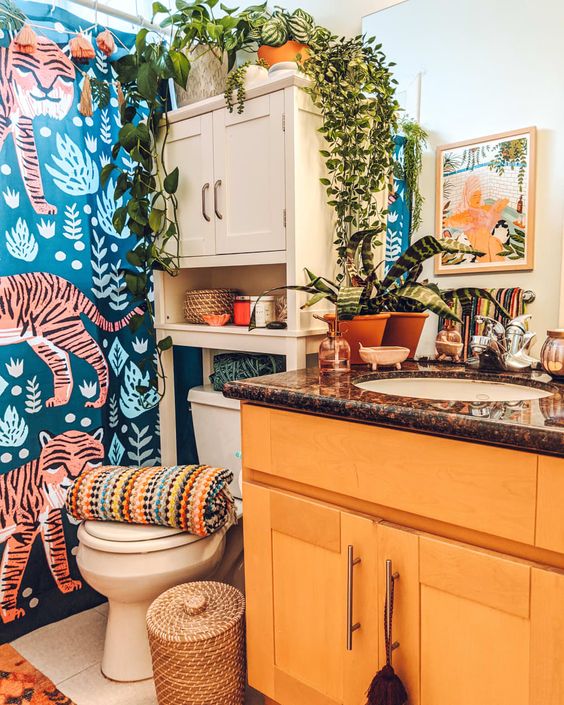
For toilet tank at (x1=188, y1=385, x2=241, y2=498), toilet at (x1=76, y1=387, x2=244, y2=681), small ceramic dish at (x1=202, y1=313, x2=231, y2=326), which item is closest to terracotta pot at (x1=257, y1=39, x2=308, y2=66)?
small ceramic dish at (x1=202, y1=313, x2=231, y2=326)

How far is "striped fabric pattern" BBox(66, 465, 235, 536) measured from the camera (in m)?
1.60

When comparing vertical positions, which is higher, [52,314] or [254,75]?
[254,75]

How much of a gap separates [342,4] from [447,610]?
173 cm

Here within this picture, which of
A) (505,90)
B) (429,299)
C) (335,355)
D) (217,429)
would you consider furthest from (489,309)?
(217,429)

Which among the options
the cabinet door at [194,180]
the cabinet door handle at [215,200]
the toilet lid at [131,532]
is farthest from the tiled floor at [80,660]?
the cabinet door handle at [215,200]

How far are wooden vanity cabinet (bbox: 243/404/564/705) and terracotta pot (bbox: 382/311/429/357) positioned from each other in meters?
A: 0.49

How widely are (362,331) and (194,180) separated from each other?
2.68 feet

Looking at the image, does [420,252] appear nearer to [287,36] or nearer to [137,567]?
[287,36]

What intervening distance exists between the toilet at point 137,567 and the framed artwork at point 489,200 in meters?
1.03

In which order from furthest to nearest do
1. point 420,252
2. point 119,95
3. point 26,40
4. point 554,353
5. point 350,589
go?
point 119,95 < point 26,40 < point 420,252 < point 554,353 < point 350,589

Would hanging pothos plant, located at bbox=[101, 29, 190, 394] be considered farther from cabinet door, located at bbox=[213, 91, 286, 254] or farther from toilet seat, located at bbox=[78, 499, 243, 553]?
toilet seat, located at bbox=[78, 499, 243, 553]

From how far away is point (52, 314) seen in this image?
196cm

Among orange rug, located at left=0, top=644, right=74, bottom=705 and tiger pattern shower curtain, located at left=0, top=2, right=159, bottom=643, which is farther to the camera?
tiger pattern shower curtain, located at left=0, top=2, right=159, bottom=643

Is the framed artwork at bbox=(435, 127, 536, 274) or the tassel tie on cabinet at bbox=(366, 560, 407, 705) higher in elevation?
the framed artwork at bbox=(435, 127, 536, 274)
